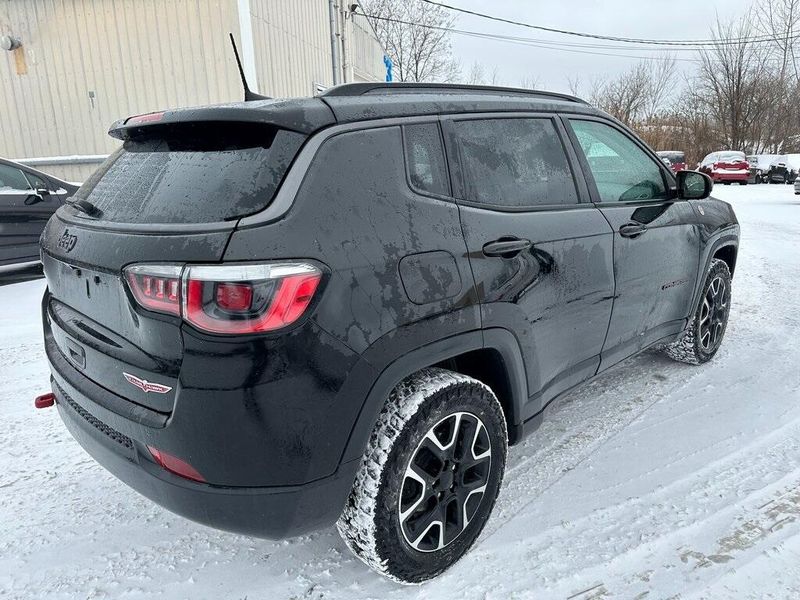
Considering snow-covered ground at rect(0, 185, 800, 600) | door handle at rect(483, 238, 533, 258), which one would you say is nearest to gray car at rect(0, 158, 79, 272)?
snow-covered ground at rect(0, 185, 800, 600)

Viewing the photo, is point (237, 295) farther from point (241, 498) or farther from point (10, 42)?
point (10, 42)

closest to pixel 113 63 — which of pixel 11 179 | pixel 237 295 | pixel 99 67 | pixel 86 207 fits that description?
pixel 99 67

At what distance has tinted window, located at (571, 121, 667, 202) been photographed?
117 inches

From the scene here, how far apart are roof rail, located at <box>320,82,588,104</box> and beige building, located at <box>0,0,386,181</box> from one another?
9.10 m

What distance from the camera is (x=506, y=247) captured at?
2.24m

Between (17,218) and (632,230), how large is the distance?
22.0 feet

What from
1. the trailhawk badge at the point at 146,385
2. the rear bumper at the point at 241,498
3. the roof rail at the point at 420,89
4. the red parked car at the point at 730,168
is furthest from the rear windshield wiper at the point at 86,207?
the red parked car at the point at 730,168

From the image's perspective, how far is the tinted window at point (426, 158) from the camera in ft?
6.77

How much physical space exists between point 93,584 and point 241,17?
10753 millimetres

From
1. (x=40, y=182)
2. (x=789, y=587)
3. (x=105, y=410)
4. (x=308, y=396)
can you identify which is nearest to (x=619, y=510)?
(x=789, y=587)

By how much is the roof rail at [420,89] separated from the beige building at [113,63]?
910 cm

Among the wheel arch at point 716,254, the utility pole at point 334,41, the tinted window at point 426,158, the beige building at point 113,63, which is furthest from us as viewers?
the utility pole at point 334,41

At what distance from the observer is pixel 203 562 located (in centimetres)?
224

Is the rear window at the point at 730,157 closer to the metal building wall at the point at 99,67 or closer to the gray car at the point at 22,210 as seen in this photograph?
the metal building wall at the point at 99,67
